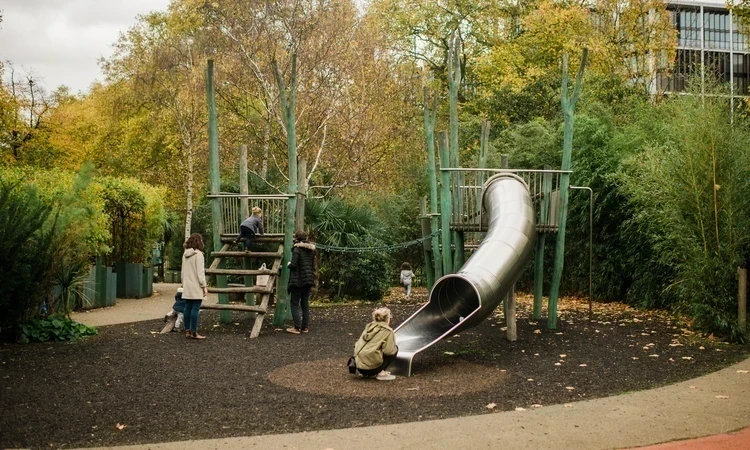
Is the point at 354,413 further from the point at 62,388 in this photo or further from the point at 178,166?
the point at 178,166

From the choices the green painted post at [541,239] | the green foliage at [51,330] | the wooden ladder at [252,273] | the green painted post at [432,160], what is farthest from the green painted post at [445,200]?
the green foliage at [51,330]

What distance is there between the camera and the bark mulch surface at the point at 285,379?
632cm

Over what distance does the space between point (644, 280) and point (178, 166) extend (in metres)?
22.0

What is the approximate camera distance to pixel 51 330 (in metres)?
11.1

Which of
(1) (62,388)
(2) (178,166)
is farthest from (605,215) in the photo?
(2) (178,166)

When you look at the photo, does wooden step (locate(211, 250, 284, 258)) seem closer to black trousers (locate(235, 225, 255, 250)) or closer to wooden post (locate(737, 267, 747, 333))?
black trousers (locate(235, 225, 255, 250))

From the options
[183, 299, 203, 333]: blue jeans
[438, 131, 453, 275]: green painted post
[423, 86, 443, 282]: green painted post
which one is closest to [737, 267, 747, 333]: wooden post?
[438, 131, 453, 275]: green painted post

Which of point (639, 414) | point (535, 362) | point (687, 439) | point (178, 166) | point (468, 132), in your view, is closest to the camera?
point (687, 439)

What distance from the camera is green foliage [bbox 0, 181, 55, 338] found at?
404 inches

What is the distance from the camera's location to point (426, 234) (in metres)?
16.2

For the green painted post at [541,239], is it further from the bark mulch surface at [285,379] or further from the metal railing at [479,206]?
the bark mulch surface at [285,379]

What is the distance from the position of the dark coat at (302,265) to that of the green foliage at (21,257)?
11.7 ft

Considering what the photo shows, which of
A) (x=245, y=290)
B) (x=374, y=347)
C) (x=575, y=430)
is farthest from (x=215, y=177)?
(x=575, y=430)

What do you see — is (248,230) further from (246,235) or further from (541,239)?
(541,239)
